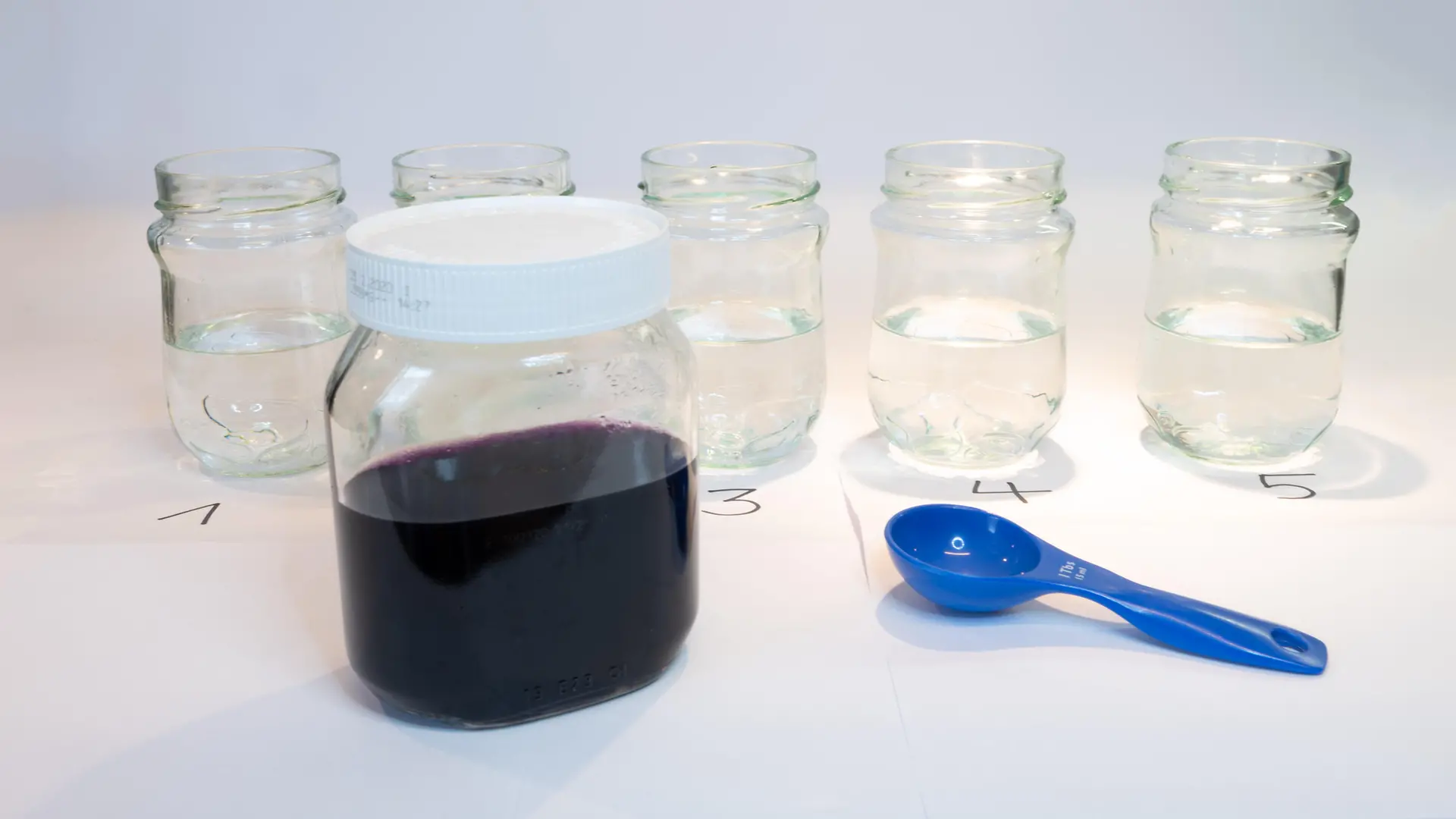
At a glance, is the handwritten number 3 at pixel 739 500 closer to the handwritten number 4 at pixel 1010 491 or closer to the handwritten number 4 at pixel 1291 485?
the handwritten number 4 at pixel 1010 491

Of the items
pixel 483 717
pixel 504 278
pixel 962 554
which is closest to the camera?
pixel 504 278

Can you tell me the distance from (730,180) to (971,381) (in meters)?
0.34

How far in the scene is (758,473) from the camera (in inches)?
59.2

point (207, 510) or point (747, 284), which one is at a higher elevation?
point (747, 284)

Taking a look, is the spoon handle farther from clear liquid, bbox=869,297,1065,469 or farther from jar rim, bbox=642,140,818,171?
jar rim, bbox=642,140,818,171

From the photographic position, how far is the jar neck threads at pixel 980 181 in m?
1.46

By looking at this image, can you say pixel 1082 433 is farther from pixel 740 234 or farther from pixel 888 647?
pixel 888 647

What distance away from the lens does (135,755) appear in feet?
3.22

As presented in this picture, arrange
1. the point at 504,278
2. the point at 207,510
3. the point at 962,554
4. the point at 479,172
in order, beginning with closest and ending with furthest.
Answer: the point at 504,278, the point at 962,554, the point at 207,510, the point at 479,172

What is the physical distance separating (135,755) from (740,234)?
82cm

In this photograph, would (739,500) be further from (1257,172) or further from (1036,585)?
(1257,172)

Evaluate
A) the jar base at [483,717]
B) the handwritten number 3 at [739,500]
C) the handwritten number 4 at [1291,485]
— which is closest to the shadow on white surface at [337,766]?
the jar base at [483,717]

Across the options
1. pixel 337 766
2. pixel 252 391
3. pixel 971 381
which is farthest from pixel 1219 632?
pixel 252 391

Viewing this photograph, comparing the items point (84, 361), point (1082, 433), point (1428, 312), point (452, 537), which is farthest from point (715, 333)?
point (1428, 312)
